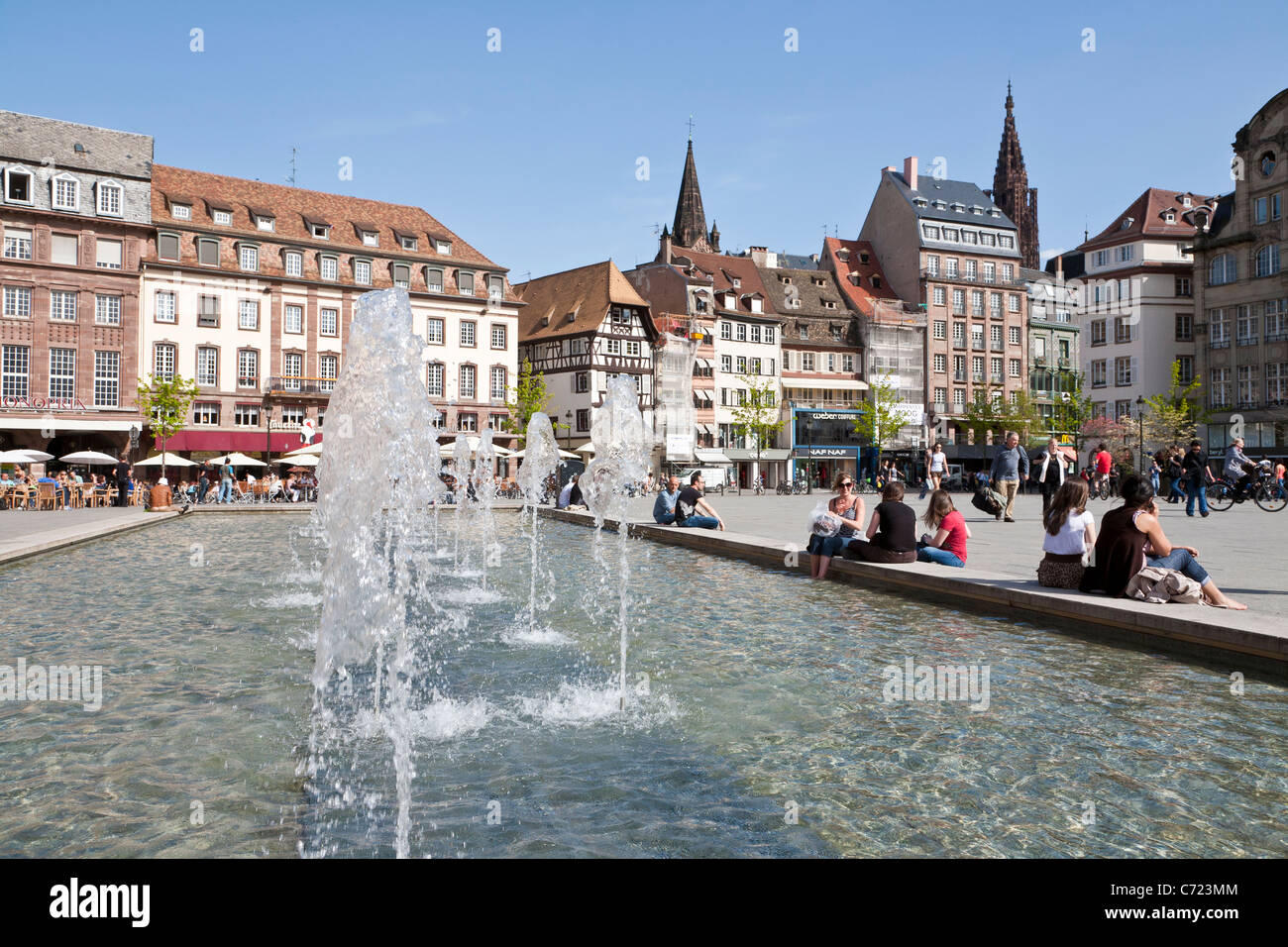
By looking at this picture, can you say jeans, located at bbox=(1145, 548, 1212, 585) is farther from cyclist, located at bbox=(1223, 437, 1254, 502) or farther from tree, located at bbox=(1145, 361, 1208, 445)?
tree, located at bbox=(1145, 361, 1208, 445)

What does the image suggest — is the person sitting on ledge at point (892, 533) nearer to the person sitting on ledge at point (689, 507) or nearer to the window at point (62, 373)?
the person sitting on ledge at point (689, 507)

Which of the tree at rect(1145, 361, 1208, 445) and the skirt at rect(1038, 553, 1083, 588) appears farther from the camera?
the tree at rect(1145, 361, 1208, 445)

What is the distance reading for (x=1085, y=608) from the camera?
28.3 feet

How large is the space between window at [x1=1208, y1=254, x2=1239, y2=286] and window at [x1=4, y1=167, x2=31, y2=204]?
67.9 metres

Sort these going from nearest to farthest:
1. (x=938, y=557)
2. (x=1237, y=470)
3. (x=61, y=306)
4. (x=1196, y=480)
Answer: (x=938, y=557), (x=1196, y=480), (x=1237, y=470), (x=61, y=306)

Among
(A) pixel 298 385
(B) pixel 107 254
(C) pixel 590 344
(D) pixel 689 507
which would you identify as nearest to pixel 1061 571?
(D) pixel 689 507

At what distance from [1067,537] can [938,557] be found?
2663 millimetres

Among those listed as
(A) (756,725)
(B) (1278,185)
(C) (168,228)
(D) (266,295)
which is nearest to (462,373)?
(D) (266,295)

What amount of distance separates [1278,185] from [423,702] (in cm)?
6749

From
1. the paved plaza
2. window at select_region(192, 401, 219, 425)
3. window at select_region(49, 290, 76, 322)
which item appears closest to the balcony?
window at select_region(192, 401, 219, 425)

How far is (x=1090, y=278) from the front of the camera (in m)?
79.8

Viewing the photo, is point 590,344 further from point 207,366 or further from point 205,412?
point 205,412

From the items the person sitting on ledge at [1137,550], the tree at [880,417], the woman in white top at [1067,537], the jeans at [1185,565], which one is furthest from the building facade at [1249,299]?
the jeans at [1185,565]

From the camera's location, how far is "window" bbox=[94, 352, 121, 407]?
50.0 m
